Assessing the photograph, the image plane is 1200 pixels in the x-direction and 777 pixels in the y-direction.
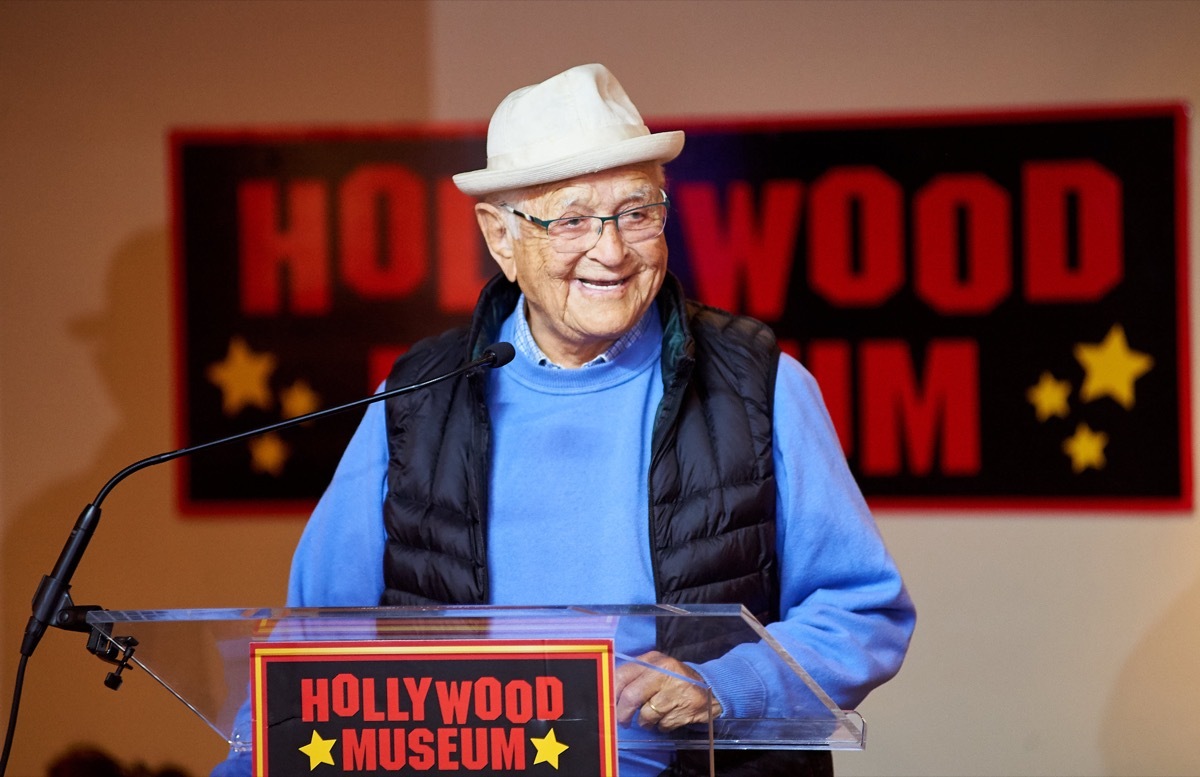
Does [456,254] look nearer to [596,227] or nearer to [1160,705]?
[596,227]

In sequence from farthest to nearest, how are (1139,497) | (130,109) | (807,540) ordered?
1. (130,109)
2. (1139,497)
3. (807,540)

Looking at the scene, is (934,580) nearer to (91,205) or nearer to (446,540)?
(446,540)

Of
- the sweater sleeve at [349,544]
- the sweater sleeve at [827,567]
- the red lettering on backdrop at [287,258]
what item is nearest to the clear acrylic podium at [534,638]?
the sweater sleeve at [827,567]

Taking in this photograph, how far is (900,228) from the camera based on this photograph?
120 inches

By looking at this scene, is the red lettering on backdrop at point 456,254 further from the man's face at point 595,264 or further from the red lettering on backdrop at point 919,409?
the man's face at point 595,264

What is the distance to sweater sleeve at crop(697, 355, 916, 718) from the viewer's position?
1526 millimetres

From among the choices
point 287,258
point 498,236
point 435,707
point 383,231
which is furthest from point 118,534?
point 435,707

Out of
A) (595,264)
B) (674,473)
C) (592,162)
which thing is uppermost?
(592,162)

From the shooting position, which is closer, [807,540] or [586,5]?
[807,540]

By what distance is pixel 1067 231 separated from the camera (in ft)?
9.80

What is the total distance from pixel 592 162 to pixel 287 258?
1.69 metres

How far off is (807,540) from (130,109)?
2.25 metres

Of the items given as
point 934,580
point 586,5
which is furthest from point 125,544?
point 934,580

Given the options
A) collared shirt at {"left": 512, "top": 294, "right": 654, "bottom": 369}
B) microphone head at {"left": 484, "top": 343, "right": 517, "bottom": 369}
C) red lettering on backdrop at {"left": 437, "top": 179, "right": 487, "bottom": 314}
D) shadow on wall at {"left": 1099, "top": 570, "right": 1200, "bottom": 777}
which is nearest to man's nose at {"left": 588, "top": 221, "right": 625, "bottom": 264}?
collared shirt at {"left": 512, "top": 294, "right": 654, "bottom": 369}
